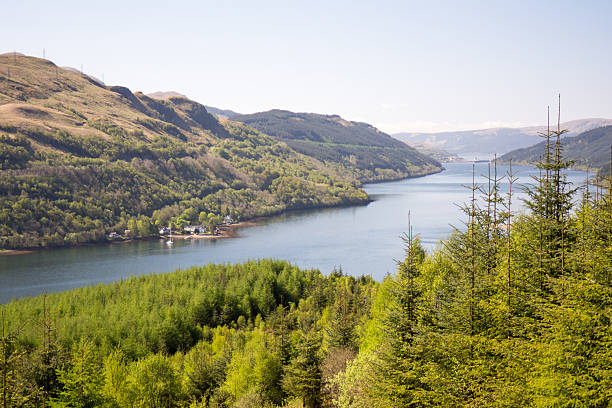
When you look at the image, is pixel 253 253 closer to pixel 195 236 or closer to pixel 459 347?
pixel 195 236

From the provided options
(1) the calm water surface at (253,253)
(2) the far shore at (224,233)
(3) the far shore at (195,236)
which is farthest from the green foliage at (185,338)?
(2) the far shore at (224,233)

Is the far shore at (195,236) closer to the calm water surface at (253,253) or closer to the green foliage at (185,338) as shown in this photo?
the calm water surface at (253,253)

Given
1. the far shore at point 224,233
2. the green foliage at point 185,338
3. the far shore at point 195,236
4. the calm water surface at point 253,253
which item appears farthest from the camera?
the far shore at point 224,233

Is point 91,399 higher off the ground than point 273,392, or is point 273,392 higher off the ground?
point 91,399

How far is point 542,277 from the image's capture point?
20531mm

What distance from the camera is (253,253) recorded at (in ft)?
417

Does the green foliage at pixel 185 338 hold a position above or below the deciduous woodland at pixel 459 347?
below

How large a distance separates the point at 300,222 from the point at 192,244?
48.7m

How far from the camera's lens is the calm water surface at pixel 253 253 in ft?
332

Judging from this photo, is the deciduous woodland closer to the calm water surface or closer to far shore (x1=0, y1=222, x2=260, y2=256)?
the calm water surface

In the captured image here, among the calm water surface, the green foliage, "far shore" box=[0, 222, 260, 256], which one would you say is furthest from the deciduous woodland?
"far shore" box=[0, 222, 260, 256]

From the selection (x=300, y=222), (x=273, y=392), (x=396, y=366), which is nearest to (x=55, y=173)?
(x=300, y=222)

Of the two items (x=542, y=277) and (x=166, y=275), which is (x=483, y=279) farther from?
A: (x=166, y=275)

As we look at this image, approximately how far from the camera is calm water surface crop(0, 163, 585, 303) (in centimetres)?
10131
